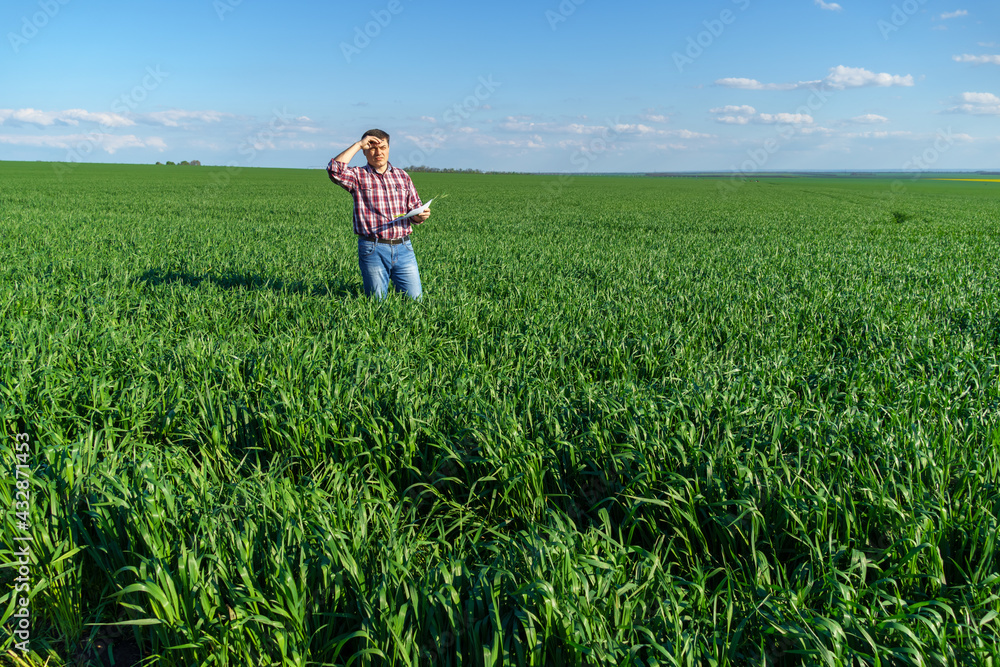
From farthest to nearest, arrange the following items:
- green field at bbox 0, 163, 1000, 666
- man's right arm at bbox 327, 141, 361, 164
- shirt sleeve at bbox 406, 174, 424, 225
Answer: shirt sleeve at bbox 406, 174, 424, 225 < man's right arm at bbox 327, 141, 361, 164 < green field at bbox 0, 163, 1000, 666

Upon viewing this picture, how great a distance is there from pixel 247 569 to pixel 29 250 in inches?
450

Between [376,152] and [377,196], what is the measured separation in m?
0.48

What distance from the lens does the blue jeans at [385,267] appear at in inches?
255

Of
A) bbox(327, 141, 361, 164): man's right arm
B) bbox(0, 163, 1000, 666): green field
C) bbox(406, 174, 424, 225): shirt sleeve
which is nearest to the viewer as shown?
bbox(0, 163, 1000, 666): green field

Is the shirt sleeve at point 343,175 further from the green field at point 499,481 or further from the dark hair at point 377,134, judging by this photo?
the green field at point 499,481

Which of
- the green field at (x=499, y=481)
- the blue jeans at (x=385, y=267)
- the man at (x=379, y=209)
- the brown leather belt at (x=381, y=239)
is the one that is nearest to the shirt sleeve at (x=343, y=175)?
the man at (x=379, y=209)

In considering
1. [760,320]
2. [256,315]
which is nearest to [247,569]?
[256,315]

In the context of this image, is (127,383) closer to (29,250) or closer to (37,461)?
(37,461)

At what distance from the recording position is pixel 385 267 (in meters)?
6.64

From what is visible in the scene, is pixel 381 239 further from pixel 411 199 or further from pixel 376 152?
pixel 376 152

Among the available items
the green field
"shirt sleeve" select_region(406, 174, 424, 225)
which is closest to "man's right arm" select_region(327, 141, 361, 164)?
"shirt sleeve" select_region(406, 174, 424, 225)

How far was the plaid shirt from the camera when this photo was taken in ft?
20.2

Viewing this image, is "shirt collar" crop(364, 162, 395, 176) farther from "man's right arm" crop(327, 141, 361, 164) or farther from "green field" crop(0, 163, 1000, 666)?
"green field" crop(0, 163, 1000, 666)

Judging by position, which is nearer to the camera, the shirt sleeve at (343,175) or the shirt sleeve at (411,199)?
the shirt sleeve at (343,175)
